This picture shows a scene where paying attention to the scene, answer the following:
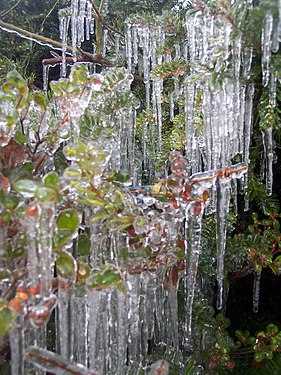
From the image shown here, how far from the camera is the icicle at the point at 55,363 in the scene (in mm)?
623

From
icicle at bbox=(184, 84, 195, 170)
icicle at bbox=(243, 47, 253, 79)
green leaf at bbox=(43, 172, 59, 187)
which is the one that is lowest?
green leaf at bbox=(43, 172, 59, 187)

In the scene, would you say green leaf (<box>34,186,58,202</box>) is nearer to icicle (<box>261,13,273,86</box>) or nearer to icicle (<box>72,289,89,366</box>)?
icicle (<box>72,289,89,366</box>)

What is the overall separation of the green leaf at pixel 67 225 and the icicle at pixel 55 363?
0.47ft

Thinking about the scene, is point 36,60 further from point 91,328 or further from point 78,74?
point 91,328

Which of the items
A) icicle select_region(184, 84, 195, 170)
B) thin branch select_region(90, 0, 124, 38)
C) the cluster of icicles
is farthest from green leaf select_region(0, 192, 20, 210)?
thin branch select_region(90, 0, 124, 38)

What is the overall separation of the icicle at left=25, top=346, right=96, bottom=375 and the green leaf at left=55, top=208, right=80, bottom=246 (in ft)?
0.47

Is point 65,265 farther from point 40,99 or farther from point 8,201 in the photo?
point 40,99

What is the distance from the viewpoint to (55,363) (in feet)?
2.08

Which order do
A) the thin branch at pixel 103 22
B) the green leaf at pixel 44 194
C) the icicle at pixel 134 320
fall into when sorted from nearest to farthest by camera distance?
1. the green leaf at pixel 44 194
2. the icicle at pixel 134 320
3. the thin branch at pixel 103 22

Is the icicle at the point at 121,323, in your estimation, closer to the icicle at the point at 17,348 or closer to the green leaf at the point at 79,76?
the icicle at the point at 17,348

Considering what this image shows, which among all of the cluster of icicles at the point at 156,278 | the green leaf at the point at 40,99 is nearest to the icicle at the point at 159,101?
the cluster of icicles at the point at 156,278

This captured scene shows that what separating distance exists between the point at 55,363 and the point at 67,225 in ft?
0.58

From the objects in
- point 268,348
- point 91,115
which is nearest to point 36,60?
point 91,115

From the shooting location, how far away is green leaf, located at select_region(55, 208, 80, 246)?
660mm
